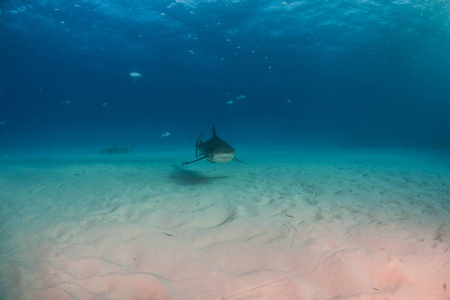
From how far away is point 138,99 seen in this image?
69.3 metres

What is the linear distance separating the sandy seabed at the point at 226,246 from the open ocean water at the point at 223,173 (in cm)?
3

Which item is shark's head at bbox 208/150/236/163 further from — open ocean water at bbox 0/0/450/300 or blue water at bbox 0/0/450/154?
blue water at bbox 0/0/450/154

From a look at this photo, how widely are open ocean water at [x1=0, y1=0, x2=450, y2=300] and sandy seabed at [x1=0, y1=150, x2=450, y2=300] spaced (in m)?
0.03

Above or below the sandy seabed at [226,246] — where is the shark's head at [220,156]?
above

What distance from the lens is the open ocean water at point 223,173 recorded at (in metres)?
2.77

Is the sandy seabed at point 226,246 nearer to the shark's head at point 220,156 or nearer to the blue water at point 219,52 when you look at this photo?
the shark's head at point 220,156

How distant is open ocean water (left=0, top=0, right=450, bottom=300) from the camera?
2768 mm

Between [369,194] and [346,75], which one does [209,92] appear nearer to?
[346,75]

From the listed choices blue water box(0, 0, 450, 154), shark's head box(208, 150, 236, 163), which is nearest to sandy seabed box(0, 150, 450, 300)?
shark's head box(208, 150, 236, 163)

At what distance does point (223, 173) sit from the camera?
991 centimetres

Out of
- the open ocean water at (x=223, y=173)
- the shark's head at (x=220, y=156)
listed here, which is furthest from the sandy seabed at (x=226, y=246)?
the shark's head at (x=220, y=156)

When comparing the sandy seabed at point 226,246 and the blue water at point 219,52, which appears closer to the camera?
the sandy seabed at point 226,246

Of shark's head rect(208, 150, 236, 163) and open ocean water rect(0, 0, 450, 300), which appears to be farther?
shark's head rect(208, 150, 236, 163)

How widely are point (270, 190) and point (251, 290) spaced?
4362 millimetres
